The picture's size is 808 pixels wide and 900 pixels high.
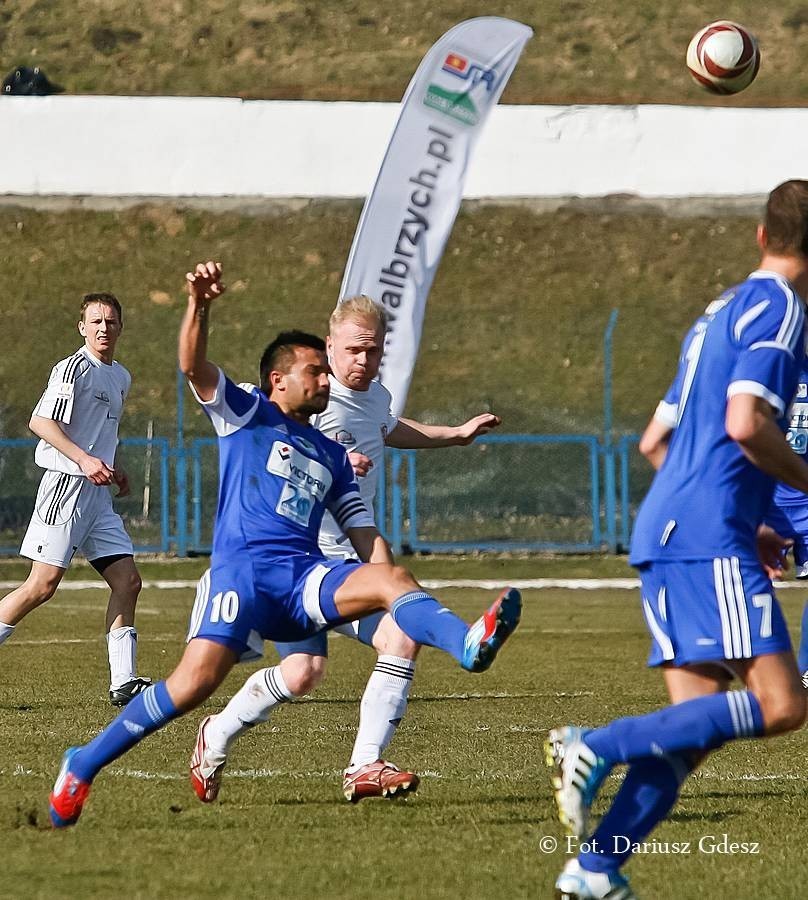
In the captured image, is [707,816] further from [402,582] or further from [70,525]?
[70,525]

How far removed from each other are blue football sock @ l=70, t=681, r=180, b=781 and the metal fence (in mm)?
14801

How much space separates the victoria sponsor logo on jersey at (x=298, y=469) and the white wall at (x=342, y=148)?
79.6 ft

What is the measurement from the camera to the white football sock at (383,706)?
5.92m

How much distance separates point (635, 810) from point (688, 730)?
0.25 meters

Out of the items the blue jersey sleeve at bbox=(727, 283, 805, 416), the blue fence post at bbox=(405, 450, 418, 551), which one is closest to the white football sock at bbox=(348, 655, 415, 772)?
the blue jersey sleeve at bbox=(727, 283, 805, 416)

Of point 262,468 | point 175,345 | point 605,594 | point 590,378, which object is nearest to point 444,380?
point 590,378

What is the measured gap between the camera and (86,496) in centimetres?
921

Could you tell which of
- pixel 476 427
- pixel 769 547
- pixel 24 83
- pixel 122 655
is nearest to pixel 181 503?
pixel 122 655

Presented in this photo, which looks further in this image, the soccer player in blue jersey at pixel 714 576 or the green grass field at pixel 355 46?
the green grass field at pixel 355 46

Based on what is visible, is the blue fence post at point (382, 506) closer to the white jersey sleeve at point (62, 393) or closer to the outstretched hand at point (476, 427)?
the white jersey sleeve at point (62, 393)

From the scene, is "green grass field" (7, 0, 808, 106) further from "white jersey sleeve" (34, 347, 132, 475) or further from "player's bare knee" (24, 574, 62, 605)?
"player's bare knee" (24, 574, 62, 605)

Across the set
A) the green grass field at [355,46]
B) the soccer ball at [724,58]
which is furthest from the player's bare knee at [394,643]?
the green grass field at [355,46]

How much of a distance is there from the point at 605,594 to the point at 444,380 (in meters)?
9.69

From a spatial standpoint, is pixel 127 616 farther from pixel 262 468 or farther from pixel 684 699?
pixel 684 699
